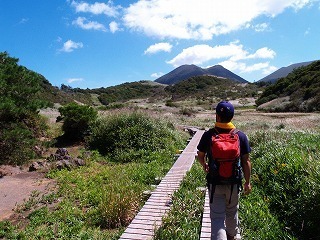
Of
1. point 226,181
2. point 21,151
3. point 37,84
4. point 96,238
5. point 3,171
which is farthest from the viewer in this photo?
point 37,84

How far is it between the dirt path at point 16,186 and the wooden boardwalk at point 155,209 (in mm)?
3000

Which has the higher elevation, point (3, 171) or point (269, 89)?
point (269, 89)

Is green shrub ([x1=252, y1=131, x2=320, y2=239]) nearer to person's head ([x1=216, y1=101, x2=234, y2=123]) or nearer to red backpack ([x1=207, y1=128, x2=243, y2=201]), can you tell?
red backpack ([x1=207, y1=128, x2=243, y2=201])

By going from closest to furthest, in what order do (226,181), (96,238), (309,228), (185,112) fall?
1. (226,181)
2. (309,228)
3. (96,238)
4. (185,112)

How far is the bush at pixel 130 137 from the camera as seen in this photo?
13.2 m

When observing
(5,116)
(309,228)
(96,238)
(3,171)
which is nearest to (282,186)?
(309,228)

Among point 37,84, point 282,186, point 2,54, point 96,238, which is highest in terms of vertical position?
point 2,54

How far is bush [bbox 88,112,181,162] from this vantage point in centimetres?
1317

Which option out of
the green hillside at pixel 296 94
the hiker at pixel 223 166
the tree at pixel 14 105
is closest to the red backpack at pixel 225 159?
the hiker at pixel 223 166

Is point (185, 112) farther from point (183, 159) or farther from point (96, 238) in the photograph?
point (96, 238)

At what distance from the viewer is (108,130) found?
14.9 m

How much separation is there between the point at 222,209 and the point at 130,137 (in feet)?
33.0

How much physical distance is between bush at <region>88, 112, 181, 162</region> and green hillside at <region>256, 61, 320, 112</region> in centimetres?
1995

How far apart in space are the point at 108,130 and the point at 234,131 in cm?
1121
